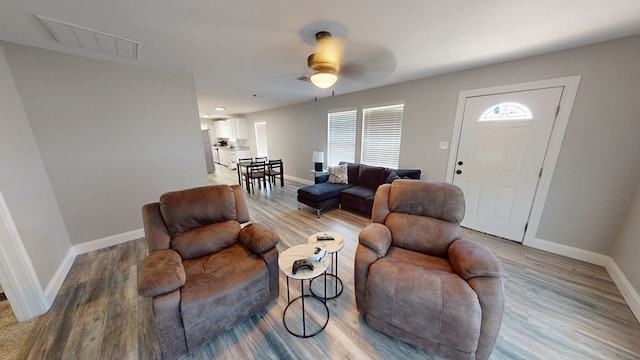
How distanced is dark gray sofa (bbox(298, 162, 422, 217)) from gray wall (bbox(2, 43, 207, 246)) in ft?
6.95

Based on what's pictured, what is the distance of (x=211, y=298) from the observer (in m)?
1.30

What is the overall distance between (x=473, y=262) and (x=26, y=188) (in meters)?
3.79

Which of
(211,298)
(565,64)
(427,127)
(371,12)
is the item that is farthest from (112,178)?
(565,64)

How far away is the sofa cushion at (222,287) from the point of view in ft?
4.18

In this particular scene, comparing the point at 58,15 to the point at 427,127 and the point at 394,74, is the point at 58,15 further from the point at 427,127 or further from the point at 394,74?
the point at 427,127

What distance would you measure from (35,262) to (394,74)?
4567 mm

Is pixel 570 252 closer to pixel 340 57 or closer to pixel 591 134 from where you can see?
pixel 591 134

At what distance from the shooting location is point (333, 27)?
1.72m

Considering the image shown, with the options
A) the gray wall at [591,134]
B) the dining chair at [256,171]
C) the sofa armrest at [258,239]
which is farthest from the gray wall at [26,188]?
the gray wall at [591,134]

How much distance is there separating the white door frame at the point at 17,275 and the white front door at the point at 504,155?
4.87m

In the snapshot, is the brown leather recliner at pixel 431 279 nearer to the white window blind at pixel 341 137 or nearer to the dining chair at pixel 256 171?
the white window blind at pixel 341 137

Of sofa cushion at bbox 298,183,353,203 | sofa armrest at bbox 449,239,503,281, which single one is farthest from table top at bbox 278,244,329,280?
sofa cushion at bbox 298,183,353,203

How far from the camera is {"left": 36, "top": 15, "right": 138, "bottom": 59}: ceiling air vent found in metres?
1.65

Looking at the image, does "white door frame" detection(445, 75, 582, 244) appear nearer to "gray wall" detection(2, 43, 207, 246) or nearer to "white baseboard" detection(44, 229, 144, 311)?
"gray wall" detection(2, 43, 207, 246)
